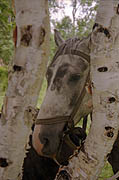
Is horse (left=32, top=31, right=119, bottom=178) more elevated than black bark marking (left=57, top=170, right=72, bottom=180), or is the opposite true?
horse (left=32, top=31, right=119, bottom=178)

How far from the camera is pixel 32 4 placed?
2.69ft

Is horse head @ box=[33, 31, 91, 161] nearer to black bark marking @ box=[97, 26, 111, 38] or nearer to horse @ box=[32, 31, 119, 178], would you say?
horse @ box=[32, 31, 119, 178]

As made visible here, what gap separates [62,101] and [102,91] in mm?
812

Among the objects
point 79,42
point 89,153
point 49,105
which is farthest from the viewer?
point 79,42

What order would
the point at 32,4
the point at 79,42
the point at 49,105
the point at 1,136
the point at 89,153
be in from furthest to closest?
the point at 79,42, the point at 49,105, the point at 89,153, the point at 1,136, the point at 32,4

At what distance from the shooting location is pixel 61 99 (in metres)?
1.77

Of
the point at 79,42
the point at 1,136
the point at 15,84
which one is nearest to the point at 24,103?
the point at 15,84

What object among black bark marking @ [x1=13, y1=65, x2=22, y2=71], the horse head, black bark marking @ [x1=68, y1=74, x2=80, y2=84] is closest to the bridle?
the horse head

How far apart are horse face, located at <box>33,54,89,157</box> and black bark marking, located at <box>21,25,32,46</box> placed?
0.93m

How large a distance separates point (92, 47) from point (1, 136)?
66cm

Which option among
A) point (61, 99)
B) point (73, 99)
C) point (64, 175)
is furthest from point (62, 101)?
point (64, 175)

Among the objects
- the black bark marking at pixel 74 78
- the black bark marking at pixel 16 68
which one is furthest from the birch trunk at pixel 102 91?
the black bark marking at pixel 74 78

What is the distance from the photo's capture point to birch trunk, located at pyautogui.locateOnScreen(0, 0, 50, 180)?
0.84 metres

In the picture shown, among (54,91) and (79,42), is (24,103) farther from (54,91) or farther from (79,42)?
(79,42)
